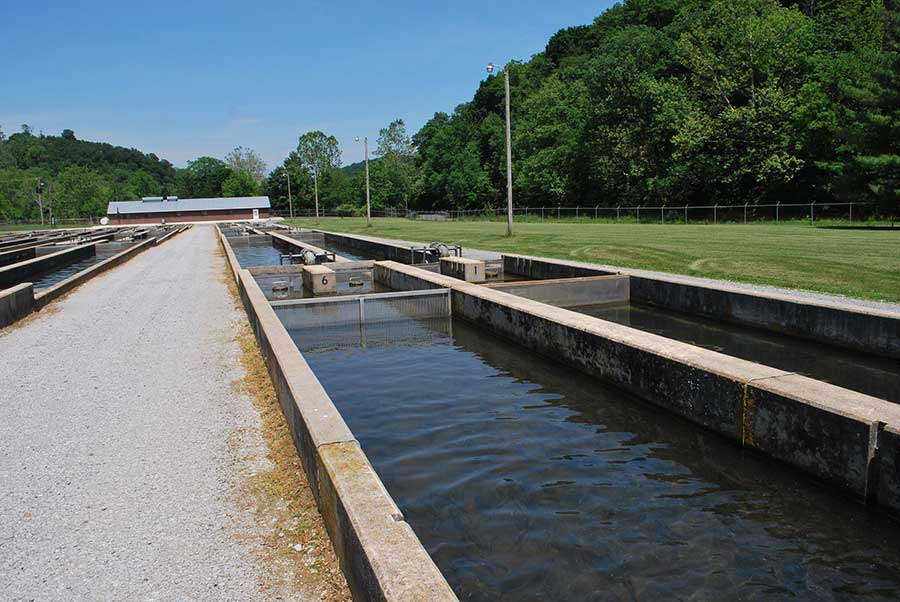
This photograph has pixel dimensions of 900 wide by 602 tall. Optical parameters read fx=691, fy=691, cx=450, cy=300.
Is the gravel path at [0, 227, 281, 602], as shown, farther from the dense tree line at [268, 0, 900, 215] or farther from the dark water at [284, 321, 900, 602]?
the dense tree line at [268, 0, 900, 215]

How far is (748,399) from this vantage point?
263 inches

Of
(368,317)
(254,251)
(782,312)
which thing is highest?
(782,312)

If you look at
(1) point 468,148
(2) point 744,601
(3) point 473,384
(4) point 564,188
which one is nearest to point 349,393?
(3) point 473,384

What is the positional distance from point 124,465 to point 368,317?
8749mm

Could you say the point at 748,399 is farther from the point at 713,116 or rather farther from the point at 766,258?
the point at 713,116

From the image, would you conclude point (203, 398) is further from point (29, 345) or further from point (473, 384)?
point (29, 345)

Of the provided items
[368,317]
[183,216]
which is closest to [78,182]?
[183,216]

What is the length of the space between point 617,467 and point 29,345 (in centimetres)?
952

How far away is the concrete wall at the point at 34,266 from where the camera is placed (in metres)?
22.2

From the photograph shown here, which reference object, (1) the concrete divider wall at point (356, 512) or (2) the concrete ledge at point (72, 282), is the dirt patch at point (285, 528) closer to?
(1) the concrete divider wall at point (356, 512)

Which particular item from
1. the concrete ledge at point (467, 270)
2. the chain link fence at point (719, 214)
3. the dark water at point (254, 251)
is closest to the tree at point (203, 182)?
the chain link fence at point (719, 214)

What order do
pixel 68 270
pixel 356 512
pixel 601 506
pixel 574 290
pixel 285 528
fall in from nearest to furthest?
pixel 356 512, pixel 285 528, pixel 601 506, pixel 574 290, pixel 68 270

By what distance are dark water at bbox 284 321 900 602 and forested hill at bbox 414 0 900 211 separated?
116 ft

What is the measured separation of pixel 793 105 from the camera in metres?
47.8
